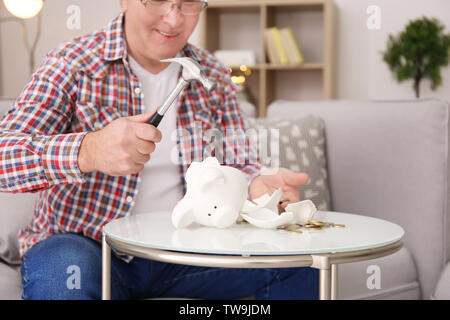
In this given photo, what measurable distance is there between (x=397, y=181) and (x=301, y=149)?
0.98 ft

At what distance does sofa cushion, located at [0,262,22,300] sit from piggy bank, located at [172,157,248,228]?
0.52 metres

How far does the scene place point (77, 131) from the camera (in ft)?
4.02

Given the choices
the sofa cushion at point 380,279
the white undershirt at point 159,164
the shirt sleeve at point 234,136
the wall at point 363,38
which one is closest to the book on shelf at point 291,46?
the wall at point 363,38

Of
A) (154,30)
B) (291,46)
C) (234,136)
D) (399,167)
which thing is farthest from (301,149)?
(291,46)

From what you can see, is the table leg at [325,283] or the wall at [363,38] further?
the wall at [363,38]

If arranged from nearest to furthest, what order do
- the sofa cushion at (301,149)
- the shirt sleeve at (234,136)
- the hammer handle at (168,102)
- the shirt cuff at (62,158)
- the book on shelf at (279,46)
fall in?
the hammer handle at (168,102) → the shirt cuff at (62,158) → the shirt sleeve at (234,136) → the sofa cushion at (301,149) → the book on shelf at (279,46)

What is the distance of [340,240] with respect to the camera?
0.85 meters

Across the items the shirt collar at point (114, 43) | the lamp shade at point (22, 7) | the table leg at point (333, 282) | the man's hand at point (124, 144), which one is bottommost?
the table leg at point (333, 282)

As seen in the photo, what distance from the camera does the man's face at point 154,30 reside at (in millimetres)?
1220

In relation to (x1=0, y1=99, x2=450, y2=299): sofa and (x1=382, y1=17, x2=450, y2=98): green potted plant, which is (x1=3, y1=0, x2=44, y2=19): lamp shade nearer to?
(x1=0, y1=99, x2=450, y2=299): sofa

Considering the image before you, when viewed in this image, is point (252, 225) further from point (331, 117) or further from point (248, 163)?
point (331, 117)

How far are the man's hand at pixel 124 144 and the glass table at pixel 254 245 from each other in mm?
103

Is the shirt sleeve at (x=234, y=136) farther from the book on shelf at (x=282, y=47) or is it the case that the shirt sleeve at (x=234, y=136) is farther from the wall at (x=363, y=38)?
the wall at (x=363, y=38)

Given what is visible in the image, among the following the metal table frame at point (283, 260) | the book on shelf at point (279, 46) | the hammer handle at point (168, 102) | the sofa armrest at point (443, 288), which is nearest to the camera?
the metal table frame at point (283, 260)
